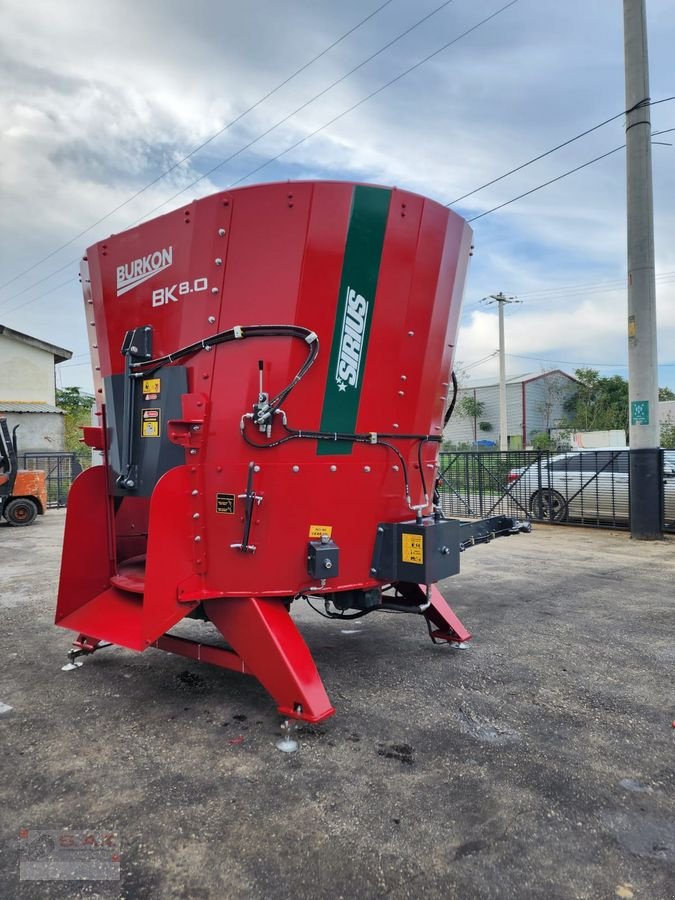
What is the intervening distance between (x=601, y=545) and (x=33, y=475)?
12.5 meters

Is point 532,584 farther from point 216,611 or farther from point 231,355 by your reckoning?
point 231,355

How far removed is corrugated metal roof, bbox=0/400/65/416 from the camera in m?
23.4

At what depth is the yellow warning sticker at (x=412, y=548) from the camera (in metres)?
3.47

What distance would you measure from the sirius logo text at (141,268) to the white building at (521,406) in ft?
143

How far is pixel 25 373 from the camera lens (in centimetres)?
2562

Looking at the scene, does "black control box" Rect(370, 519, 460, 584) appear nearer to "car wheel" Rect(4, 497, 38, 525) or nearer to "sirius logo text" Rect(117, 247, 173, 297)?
"sirius logo text" Rect(117, 247, 173, 297)

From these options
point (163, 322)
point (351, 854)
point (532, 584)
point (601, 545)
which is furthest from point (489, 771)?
point (601, 545)

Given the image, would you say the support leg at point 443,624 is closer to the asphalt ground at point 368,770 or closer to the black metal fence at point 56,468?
the asphalt ground at point 368,770

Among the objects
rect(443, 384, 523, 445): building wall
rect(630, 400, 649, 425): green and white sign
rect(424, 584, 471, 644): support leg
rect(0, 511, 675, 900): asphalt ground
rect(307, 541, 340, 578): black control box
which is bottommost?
rect(0, 511, 675, 900): asphalt ground

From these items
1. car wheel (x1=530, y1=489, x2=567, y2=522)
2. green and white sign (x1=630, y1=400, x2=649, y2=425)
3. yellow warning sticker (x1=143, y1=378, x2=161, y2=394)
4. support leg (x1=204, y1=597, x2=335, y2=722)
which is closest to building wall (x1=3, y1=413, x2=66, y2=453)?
car wheel (x1=530, y1=489, x2=567, y2=522)

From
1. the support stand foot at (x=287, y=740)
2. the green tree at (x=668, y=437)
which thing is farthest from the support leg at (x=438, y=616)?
the green tree at (x=668, y=437)

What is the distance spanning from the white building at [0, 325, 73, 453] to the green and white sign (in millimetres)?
21457

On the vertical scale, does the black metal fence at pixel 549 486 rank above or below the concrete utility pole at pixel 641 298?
below

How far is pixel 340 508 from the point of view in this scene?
3447 mm
